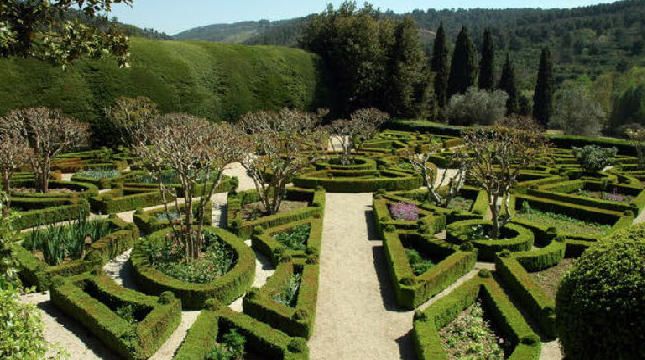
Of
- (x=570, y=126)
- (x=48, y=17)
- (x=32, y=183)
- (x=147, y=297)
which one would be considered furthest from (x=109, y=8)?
(x=570, y=126)

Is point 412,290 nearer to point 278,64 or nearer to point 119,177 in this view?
point 119,177

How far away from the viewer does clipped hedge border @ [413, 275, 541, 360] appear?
1123cm

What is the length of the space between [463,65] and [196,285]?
6024 cm

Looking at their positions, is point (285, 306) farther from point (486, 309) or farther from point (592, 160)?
point (592, 160)

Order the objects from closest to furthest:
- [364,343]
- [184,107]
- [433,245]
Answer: [364,343], [433,245], [184,107]

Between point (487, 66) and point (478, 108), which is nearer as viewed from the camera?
point (478, 108)

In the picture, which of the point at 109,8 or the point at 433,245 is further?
the point at 433,245

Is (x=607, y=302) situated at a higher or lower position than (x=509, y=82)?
lower

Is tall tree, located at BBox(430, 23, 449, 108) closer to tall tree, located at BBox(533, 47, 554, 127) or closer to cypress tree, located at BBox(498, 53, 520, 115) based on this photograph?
cypress tree, located at BBox(498, 53, 520, 115)

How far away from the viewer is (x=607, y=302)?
8.06 meters

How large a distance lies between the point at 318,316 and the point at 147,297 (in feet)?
14.5

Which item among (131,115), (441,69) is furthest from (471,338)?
(441,69)

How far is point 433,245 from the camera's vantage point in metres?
17.6

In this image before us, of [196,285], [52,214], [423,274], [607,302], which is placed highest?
[607,302]
